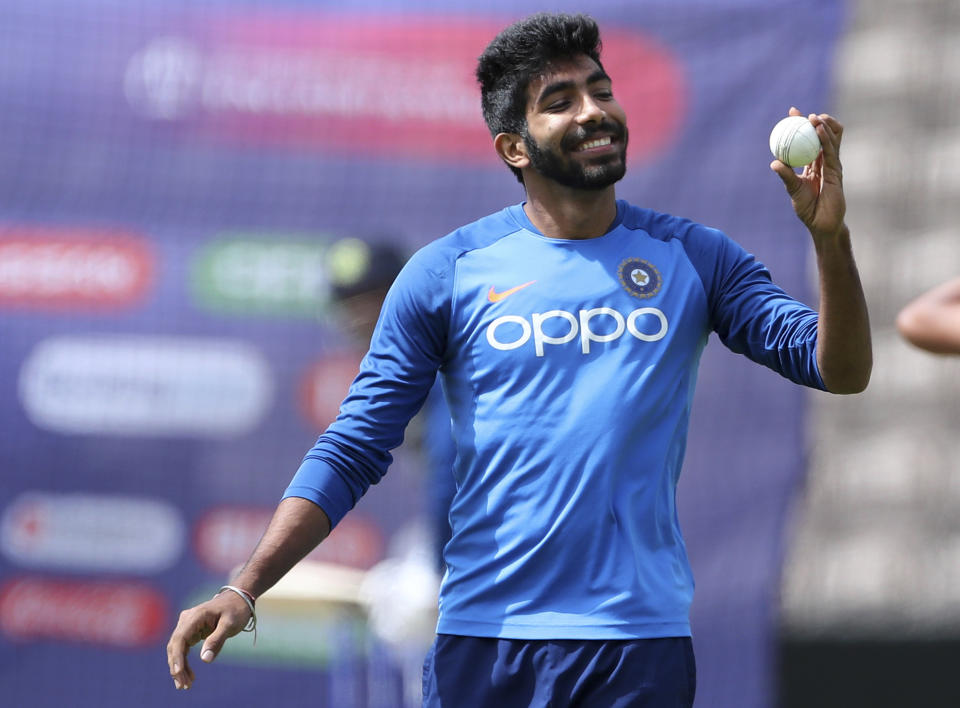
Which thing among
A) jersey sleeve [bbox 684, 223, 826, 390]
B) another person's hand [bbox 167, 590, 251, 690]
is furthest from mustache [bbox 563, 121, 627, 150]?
another person's hand [bbox 167, 590, 251, 690]

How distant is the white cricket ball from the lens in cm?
226

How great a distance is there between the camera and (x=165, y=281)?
5.17 m

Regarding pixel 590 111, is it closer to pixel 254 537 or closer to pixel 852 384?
pixel 852 384

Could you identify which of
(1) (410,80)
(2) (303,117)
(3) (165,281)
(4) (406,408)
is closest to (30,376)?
(3) (165,281)

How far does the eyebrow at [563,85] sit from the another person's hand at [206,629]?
47.7 inches

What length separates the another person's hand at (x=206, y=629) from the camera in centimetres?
216

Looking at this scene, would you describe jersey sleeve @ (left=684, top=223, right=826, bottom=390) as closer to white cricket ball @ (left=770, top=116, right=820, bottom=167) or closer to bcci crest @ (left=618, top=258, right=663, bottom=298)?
bcci crest @ (left=618, top=258, right=663, bottom=298)

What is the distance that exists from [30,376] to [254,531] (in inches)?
45.0

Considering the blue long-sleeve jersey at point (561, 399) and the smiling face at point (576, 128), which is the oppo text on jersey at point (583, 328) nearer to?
the blue long-sleeve jersey at point (561, 399)

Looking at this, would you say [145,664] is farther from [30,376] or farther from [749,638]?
[749,638]

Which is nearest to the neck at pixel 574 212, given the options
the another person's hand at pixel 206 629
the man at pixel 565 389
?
the man at pixel 565 389

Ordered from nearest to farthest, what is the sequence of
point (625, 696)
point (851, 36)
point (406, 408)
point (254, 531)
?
point (625, 696), point (406, 408), point (254, 531), point (851, 36)

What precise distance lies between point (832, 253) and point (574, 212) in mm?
580

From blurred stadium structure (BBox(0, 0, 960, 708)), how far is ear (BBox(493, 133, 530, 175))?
2.23 meters
